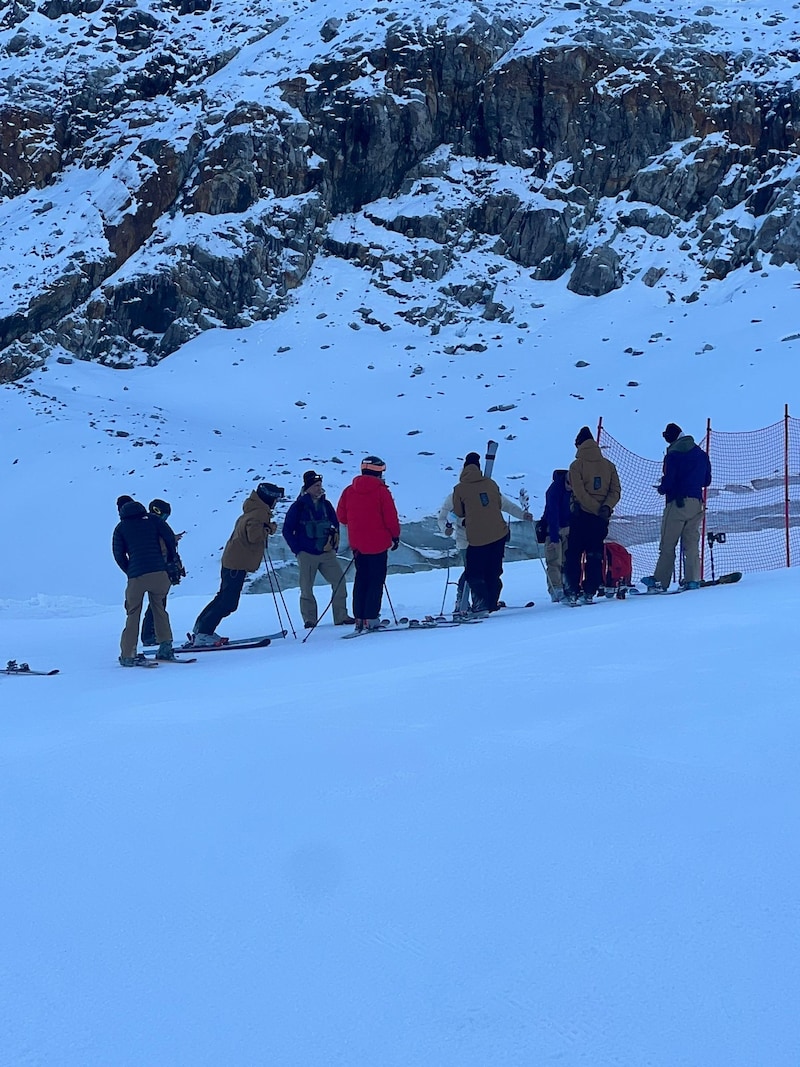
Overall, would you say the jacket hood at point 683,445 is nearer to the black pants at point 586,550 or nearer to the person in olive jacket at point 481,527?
the black pants at point 586,550

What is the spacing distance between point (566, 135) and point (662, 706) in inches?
1927

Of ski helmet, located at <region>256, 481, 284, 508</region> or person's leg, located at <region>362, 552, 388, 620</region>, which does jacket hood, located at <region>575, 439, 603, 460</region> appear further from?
ski helmet, located at <region>256, 481, 284, 508</region>

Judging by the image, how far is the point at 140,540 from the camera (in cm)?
897

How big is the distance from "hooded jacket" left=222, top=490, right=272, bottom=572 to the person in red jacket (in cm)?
80

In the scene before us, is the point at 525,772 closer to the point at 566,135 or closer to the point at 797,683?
the point at 797,683

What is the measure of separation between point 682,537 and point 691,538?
90 mm

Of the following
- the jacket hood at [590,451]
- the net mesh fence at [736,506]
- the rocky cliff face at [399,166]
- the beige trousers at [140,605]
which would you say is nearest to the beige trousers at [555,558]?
the jacket hood at [590,451]

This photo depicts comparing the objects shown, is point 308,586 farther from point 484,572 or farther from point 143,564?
point 143,564

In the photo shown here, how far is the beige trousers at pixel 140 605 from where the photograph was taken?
28.5 feet

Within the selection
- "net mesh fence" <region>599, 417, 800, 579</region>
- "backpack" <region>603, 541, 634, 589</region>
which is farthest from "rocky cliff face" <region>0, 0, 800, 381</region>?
"backpack" <region>603, 541, 634, 589</region>

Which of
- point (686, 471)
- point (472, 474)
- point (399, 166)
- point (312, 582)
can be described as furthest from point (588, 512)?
point (399, 166)

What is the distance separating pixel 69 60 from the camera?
56469 mm

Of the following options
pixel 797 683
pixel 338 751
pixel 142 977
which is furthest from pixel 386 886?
pixel 797 683

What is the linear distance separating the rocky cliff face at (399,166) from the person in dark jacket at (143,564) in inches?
1288
